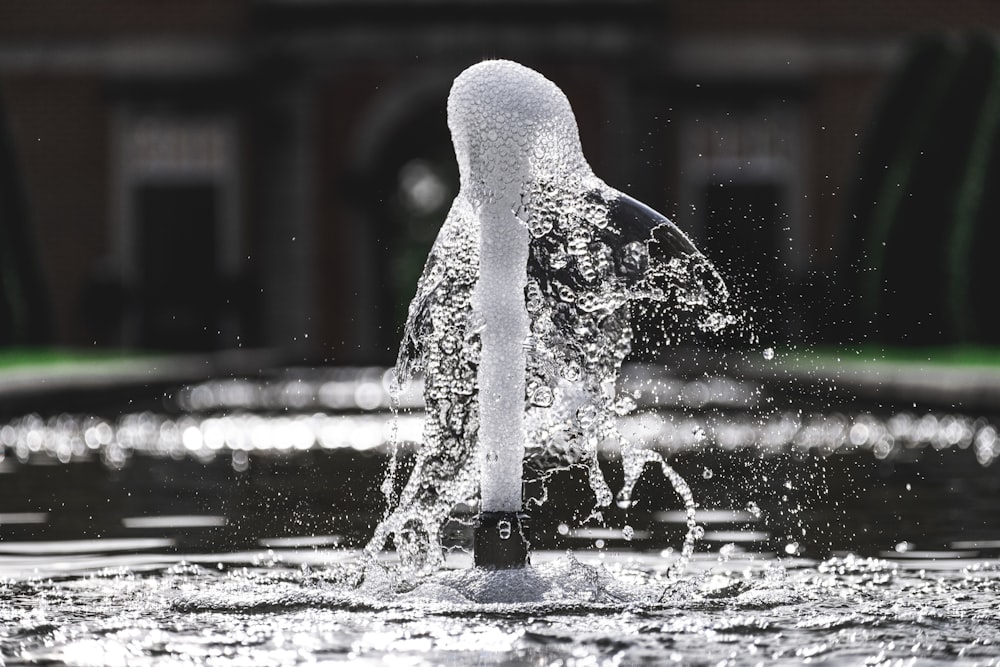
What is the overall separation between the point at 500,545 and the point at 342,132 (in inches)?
829

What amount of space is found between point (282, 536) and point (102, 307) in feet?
63.0

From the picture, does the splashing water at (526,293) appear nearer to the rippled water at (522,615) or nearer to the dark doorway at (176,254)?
the rippled water at (522,615)

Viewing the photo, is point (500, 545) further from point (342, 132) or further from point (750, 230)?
point (750, 230)

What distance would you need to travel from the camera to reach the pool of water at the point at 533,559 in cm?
455

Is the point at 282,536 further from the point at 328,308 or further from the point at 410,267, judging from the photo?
the point at 410,267

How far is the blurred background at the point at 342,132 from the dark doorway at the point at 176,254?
3 centimetres

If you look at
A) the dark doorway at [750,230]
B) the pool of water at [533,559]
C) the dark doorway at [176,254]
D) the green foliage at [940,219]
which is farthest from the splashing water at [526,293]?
the dark doorway at [176,254]

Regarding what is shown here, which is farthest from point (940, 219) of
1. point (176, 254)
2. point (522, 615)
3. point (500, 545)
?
point (522, 615)

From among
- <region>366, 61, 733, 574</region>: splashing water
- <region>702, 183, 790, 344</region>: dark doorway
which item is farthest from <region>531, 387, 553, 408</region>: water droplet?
<region>702, 183, 790, 344</region>: dark doorway

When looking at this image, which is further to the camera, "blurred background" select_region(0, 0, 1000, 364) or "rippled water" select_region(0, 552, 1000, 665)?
"blurred background" select_region(0, 0, 1000, 364)

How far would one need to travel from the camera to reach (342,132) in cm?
2609

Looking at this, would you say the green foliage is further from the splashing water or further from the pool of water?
the splashing water

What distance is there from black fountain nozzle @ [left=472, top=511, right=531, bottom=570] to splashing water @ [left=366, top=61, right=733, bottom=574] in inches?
3.3

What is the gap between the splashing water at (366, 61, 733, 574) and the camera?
5.50m
